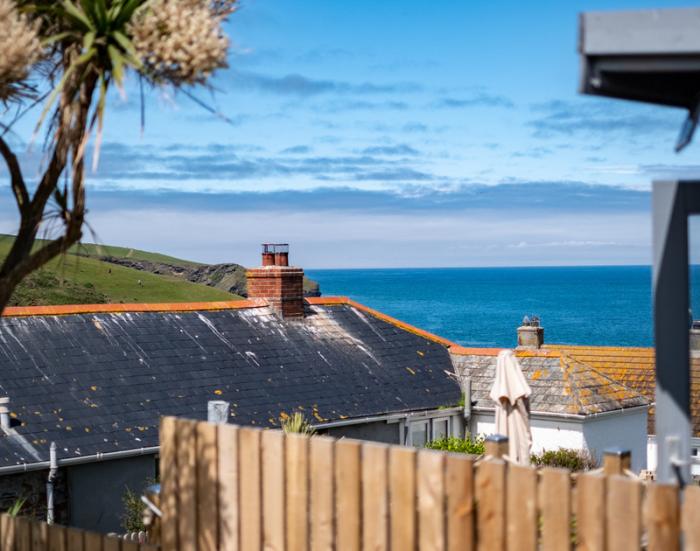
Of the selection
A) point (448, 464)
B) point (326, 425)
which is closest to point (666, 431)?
point (448, 464)

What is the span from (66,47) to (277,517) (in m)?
3.56

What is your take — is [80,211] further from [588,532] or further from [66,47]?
[588,532]

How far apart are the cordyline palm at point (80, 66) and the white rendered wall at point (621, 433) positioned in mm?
17573

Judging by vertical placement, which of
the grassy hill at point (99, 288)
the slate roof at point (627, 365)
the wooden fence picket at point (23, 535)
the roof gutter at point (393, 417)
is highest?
the grassy hill at point (99, 288)

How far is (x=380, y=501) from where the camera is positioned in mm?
5363

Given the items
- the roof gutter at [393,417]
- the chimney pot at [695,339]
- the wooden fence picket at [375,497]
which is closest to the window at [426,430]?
the roof gutter at [393,417]

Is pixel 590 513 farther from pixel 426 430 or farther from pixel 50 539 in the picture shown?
pixel 426 430

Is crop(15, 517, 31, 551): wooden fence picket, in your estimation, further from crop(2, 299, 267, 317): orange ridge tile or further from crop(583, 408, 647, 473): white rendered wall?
crop(583, 408, 647, 473): white rendered wall

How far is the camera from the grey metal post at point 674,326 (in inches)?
186

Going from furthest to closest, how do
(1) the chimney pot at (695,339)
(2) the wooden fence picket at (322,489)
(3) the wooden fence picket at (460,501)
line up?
(1) the chimney pot at (695,339)
(2) the wooden fence picket at (322,489)
(3) the wooden fence picket at (460,501)

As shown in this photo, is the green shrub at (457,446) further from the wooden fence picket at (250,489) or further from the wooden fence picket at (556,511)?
Result: the wooden fence picket at (556,511)

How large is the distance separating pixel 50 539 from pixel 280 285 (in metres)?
17.0

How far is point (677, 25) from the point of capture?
428 cm

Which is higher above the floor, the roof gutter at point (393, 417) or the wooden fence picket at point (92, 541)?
the wooden fence picket at point (92, 541)
